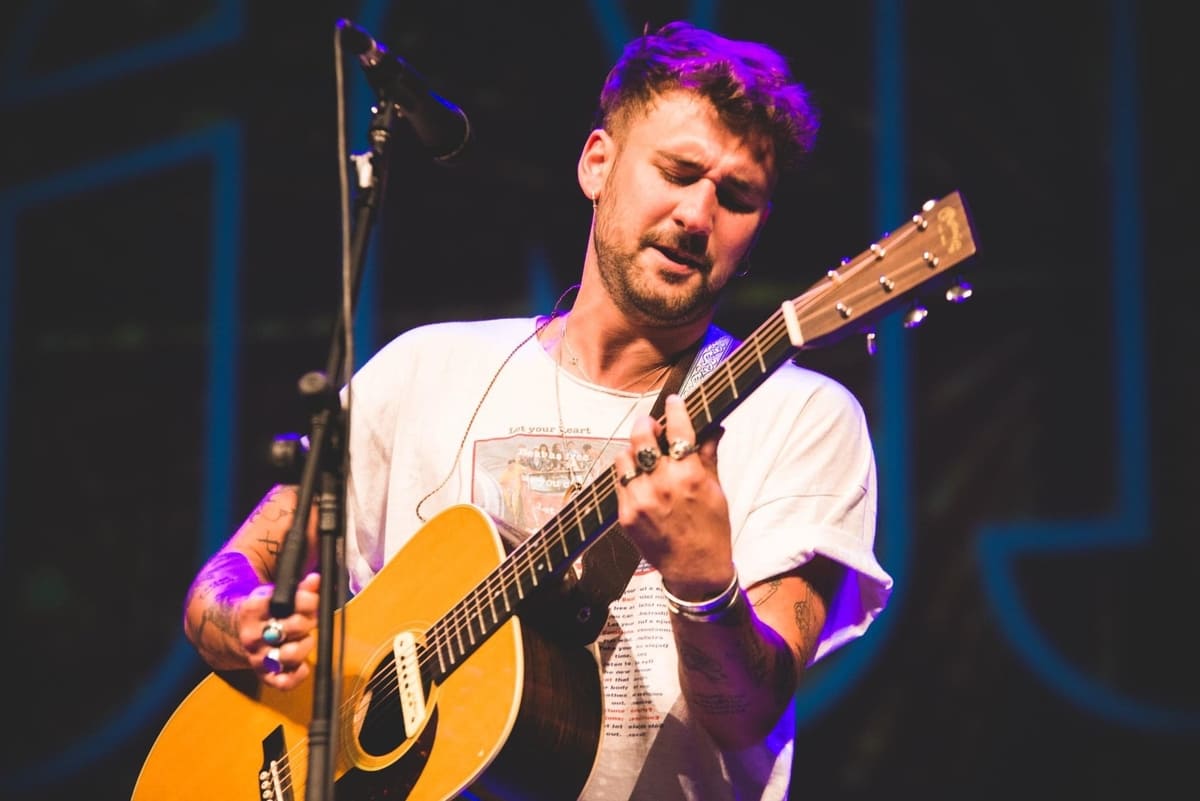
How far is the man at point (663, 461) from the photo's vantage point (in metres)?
1.95

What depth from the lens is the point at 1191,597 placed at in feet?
11.5

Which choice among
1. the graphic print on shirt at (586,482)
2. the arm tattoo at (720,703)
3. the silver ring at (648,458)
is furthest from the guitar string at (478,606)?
the arm tattoo at (720,703)

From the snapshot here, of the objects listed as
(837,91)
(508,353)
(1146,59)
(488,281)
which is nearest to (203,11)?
(488,281)

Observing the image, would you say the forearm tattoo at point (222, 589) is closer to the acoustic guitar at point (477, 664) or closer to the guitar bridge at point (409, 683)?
the acoustic guitar at point (477, 664)

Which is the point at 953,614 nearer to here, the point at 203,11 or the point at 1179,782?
the point at 1179,782

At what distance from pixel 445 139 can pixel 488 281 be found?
2.25 meters

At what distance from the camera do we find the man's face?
93.5 inches

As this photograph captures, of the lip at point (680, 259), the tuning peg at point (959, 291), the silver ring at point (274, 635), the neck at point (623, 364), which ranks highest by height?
the lip at point (680, 259)

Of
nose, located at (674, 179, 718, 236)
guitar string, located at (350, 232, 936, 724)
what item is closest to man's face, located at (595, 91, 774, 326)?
nose, located at (674, 179, 718, 236)

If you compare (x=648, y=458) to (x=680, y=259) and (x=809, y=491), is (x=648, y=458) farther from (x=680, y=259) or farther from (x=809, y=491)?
(x=680, y=259)

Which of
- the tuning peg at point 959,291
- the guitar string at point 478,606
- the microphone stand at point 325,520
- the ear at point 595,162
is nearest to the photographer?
the microphone stand at point 325,520

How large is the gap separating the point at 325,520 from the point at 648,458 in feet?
1.69

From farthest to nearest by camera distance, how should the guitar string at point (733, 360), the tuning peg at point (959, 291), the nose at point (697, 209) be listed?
the nose at point (697, 209) < the guitar string at point (733, 360) < the tuning peg at point (959, 291)

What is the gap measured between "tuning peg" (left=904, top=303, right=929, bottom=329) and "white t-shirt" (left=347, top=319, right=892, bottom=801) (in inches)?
20.8
